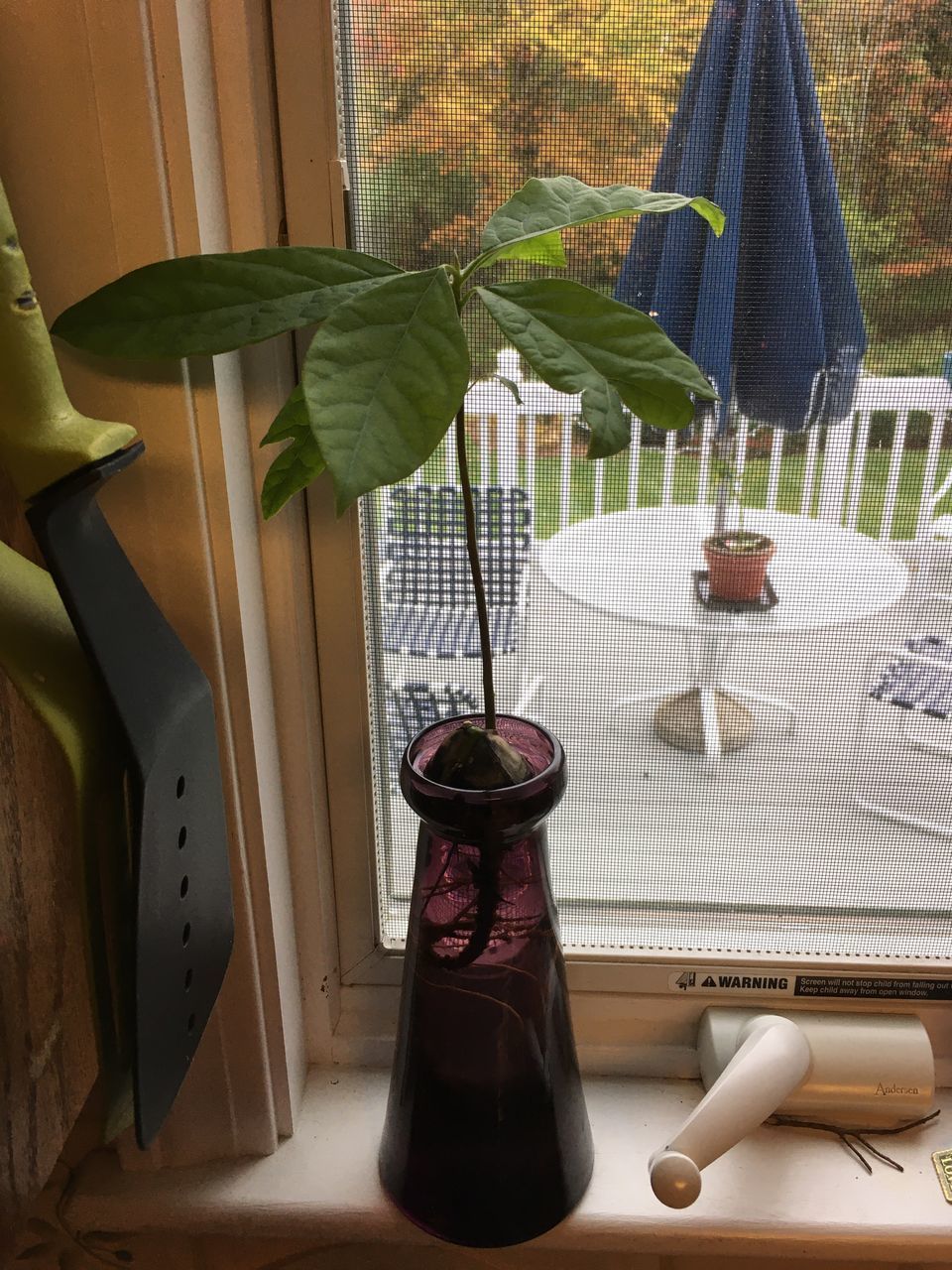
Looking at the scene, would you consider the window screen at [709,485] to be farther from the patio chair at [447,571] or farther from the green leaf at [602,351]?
the green leaf at [602,351]

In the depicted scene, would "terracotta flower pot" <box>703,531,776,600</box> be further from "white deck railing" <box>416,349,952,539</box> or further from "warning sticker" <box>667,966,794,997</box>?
"warning sticker" <box>667,966,794,997</box>

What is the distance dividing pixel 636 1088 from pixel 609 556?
472mm

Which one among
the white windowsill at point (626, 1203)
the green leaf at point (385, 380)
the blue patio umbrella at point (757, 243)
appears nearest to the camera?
the green leaf at point (385, 380)

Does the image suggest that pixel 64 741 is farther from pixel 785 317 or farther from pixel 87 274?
pixel 785 317

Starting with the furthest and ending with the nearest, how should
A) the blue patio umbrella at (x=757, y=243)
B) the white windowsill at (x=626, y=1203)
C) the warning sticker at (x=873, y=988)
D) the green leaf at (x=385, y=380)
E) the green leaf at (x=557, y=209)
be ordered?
the warning sticker at (x=873, y=988), the white windowsill at (x=626, y=1203), the blue patio umbrella at (x=757, y=243), the green leaf at (x=557, y=209), the green leaf at (x=385, y=380)

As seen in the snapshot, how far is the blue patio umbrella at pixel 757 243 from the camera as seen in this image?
0.63 meters

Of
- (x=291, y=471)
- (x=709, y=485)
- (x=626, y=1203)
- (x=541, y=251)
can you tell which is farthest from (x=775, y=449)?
(x=626, y=1203)

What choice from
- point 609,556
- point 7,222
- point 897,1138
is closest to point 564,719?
point 609,556

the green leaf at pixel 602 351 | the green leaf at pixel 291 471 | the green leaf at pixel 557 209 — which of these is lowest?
the green leaf at pixel 291 471

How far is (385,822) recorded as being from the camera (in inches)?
33.4

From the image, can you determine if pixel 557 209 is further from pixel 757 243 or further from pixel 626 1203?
pixel 626 1203

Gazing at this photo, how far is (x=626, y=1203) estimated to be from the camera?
750mm

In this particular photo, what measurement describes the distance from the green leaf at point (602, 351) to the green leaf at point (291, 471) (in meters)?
0.14

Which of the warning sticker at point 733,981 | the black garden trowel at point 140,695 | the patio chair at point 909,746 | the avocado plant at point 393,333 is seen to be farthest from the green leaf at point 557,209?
the warning sticker at point 733,981
